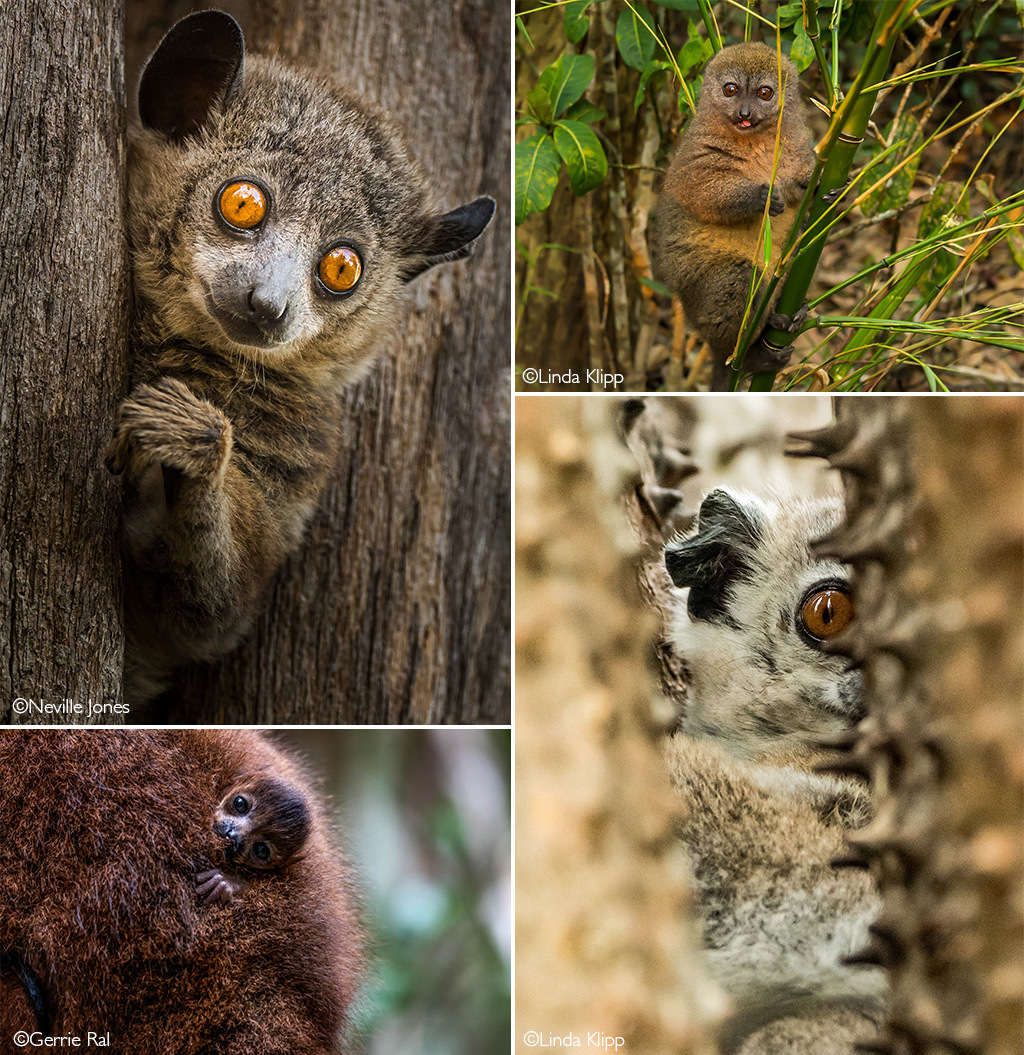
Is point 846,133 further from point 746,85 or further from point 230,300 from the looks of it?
point 230,300

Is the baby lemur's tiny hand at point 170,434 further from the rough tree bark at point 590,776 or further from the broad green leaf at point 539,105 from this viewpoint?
the broad green leaf at point 539,105

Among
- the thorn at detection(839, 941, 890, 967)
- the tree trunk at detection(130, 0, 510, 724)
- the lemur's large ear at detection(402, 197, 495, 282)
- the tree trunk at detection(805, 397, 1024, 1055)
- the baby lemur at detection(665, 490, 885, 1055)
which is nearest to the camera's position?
the tree trunk at detection(805, 397, 1024, 1055)

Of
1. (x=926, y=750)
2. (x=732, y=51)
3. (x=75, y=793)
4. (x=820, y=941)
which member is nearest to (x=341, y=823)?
(x=75, y=793)

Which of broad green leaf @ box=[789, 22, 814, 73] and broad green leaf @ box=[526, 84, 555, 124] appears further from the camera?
broad green leaf @ box=[526, 84, 555, 124]

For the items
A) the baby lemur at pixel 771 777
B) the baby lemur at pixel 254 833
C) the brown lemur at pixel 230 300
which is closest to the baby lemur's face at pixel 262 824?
the baby lemur at pixel 254 833

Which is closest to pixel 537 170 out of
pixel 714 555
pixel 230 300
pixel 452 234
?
pixel 452 234

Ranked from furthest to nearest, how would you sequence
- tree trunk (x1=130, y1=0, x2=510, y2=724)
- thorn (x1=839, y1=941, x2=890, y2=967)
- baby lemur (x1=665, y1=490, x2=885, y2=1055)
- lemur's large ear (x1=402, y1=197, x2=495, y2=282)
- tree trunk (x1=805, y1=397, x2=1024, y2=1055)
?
tree trunk (x1=130, y1=0, x2=510, y2=724) → lemur's large ear (x1=402, y1=197, x2=495, y2=282) → baby lemur (x1=665, y1=490, x2=885, y2=1055) → thorn (x1=839, y1=941, x2=890, y2=967) → tree trunk (x1=805, y1=397, x2=1024, y2=1055)

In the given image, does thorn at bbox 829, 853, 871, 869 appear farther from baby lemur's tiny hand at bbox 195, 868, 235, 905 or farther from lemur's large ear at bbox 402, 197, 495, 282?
lemur's large ear at bbox 402, 197, 495, 282

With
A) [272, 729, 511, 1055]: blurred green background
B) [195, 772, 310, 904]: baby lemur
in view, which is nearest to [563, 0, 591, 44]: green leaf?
[272, 729, 511, 1055]: blurred green background
